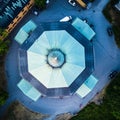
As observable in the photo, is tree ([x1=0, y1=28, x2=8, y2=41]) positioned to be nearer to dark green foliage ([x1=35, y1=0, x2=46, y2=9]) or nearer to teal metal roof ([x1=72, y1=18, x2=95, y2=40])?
dark green foliage ([x1=35, y1=0, x2=46, y2=9])

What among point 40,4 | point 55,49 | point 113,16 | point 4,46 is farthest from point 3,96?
point 113,16

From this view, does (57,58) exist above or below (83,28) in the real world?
above

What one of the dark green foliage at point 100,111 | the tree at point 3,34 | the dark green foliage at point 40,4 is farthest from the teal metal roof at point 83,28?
the tree at point 3,34

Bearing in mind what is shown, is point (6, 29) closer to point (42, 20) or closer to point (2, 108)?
point (42, 20)

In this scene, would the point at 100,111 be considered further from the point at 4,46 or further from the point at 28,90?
the point at 4,46

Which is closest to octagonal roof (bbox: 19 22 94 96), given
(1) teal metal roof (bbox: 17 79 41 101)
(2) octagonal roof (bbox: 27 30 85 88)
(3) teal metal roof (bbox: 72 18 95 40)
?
(2) octagonal roof (bbox: 27 30 85 88)

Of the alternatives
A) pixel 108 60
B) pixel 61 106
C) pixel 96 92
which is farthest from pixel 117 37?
pixel 61 106

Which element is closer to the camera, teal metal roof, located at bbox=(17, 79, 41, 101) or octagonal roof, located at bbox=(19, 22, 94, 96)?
octagonal roof, located at bbox=(19, 22, 94, 96)
